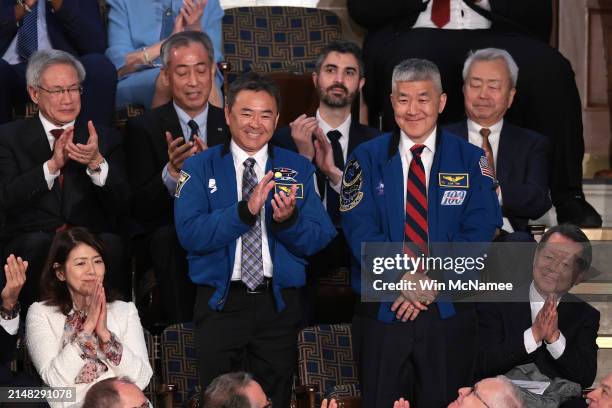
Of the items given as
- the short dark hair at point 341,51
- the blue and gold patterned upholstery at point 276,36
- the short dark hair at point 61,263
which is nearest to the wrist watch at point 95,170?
the short dark hair at point 61,263

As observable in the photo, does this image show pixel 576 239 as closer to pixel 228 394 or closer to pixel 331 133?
pixel 331 133

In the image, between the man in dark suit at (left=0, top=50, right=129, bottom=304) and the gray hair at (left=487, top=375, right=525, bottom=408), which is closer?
the gray hair at (left=487, top=375, right=525, bottom=408)

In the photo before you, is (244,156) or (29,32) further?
(29,32)

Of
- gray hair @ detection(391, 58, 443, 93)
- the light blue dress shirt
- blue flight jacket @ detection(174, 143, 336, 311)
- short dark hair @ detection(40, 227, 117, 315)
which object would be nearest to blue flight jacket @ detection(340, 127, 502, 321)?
blue flight jacket @ detection(174, 143, 336, 311)

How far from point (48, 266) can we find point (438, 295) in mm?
1414

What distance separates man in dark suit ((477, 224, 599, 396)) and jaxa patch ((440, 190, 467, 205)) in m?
0.46

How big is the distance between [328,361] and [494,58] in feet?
5.23

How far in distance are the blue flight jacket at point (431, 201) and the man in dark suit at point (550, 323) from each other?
1.01 feet

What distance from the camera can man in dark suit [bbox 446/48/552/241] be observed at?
5.25 meters

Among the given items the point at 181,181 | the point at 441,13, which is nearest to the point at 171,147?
the point at 181,181

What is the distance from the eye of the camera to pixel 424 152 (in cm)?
458

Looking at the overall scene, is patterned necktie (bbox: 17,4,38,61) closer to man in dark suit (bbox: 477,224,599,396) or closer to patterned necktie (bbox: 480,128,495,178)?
patterned necktie (bbox: 480,128,495,178)

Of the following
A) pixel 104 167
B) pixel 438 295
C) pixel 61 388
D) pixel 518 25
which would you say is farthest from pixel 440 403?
pixel 518 25

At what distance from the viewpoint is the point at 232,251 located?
179 inches
